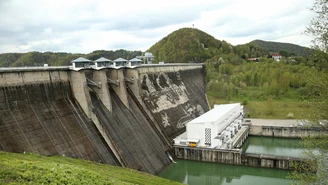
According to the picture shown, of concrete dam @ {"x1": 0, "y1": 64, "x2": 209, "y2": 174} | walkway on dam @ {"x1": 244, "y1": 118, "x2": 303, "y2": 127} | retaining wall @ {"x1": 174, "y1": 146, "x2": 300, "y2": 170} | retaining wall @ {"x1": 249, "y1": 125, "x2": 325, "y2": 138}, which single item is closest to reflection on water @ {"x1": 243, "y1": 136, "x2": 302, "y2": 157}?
retaining wall @ {"x1": 249, "y1": 125, "x2": 325, "y2": 138}

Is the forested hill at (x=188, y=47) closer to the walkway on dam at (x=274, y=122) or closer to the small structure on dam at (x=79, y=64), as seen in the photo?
the walkway on dam at (x=274, y=122)

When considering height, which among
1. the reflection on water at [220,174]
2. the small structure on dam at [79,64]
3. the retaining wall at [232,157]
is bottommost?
the reflection on water at [220,174]

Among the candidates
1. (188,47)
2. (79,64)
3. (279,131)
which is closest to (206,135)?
(279,131)

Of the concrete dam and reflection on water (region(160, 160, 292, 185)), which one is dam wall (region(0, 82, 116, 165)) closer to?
the concrete dam

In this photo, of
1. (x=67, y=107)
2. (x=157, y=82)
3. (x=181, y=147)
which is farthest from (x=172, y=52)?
(x=67, y=107)

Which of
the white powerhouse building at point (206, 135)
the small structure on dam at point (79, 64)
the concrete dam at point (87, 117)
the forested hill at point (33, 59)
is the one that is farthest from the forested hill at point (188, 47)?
the small structure on dam at point (79, 64)

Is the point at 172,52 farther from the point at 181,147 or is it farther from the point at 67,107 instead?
the point at 67,107

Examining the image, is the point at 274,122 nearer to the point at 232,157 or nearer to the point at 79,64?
the point at 232,157
